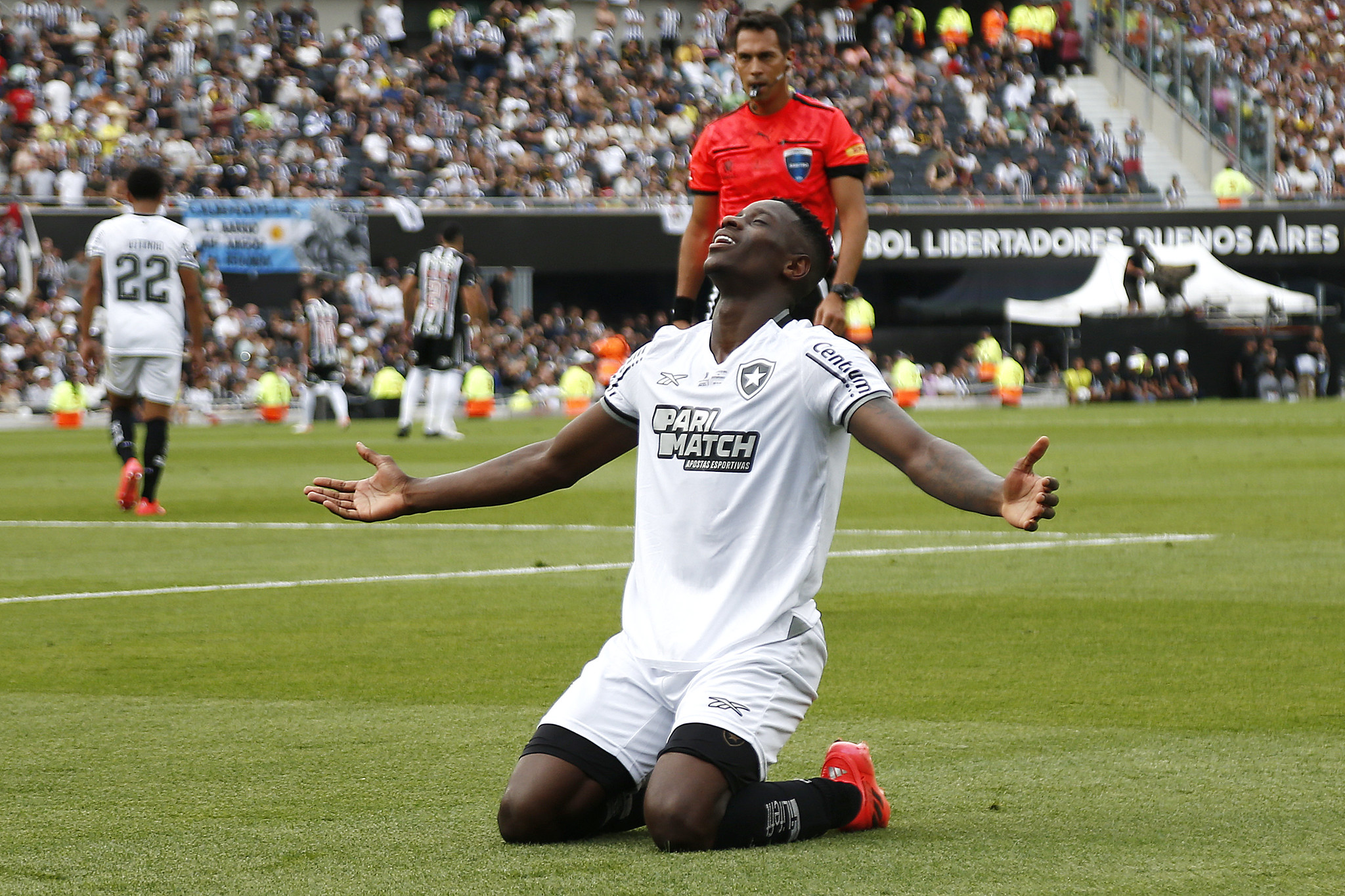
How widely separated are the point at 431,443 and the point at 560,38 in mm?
22832

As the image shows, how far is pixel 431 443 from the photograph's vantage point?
20.4 meters

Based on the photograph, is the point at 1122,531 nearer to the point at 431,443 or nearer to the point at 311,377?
the point at 431,443

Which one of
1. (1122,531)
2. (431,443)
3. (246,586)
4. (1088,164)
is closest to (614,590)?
(246,586)

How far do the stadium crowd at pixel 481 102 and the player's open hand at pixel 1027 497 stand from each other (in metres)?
30.0

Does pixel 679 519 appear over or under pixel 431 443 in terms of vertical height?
over

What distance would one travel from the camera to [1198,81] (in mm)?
40969

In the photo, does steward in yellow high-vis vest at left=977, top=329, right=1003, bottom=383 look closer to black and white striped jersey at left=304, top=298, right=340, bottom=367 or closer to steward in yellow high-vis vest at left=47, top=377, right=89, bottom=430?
black and white striped jersey at left=304, top=298, right=340, bottom=367

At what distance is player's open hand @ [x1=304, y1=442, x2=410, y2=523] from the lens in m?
4.29

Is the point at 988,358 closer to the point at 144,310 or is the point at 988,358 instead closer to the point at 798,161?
the point at 144,310

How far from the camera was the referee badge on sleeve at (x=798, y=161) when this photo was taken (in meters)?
8.62

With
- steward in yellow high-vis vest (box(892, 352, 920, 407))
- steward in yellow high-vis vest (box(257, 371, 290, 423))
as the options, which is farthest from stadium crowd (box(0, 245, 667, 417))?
steward in yellow high-vis vest (box(892, 352, 920, 407))

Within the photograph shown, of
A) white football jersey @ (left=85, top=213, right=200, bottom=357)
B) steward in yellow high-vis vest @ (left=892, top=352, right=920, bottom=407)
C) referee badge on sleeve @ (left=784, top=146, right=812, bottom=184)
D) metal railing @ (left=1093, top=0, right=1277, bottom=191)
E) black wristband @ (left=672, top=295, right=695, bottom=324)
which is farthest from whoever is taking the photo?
metal railing @ (left=1093, top=0, right=1277, bottom=191)

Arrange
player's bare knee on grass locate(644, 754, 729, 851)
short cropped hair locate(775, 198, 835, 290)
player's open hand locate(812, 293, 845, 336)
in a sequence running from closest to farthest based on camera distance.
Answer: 1. player's bare knee on grass locate(644, 754, 729, 851)
2. short cropped hair locate(775, 198, 835, 290)
3. player's open hand locate(812, 293, 845, 336)

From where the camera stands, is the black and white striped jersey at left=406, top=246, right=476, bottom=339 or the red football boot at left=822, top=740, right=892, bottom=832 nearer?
the red football boot at left=822, top=740, right=892, bottom=832
